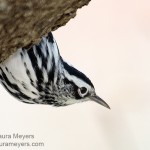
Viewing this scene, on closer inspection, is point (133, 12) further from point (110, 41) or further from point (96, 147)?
point (96, 147)

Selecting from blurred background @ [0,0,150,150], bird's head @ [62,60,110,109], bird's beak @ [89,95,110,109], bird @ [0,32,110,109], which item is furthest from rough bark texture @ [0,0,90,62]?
blurred background @ [0,0,150,150]

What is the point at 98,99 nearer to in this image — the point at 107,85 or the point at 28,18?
the point at 107,85

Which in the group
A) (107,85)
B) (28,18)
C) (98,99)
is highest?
(107,85)

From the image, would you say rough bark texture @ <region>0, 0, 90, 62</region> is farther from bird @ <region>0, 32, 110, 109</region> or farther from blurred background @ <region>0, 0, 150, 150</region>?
blurred background @ <region>0, 0, 150, 150</region>

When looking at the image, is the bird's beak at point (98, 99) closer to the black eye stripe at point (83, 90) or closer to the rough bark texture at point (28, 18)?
the black eye stripe at point (83, 90)

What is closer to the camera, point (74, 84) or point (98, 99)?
point (74, 84)

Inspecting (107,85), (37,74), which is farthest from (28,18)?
(107,85)

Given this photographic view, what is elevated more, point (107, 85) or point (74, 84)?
point (107, 85)

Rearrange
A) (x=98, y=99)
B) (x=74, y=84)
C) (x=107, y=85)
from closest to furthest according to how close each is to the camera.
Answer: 1. (x=74, y=84)
2. (x=98, y=99)
3. (x=107, y=85)
